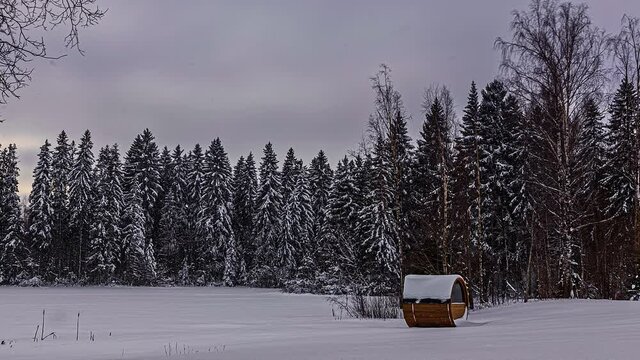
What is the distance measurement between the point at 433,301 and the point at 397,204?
34.3 ft

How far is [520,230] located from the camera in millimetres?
33156

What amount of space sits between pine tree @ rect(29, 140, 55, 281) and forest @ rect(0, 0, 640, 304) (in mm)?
168

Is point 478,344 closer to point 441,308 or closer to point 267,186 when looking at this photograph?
point 441,308

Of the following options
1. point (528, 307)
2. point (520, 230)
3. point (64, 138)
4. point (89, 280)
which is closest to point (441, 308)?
point (528, 307)

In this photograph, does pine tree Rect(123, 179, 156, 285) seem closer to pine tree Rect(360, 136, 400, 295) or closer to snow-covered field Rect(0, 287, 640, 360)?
pine tree Rect(360, 136, 400, 295)

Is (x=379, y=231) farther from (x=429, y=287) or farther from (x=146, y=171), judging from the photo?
(x=146, y=171)

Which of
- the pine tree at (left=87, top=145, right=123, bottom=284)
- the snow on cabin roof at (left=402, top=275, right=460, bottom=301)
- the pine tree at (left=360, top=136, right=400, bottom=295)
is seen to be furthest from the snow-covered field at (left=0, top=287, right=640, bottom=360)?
the pine tree at (left=87, top=145, right=123, bottom=284)

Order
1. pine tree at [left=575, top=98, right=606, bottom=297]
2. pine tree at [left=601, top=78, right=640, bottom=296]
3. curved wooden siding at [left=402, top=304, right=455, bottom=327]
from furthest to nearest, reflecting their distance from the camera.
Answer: pine tree at [left=601, top=78, right=640, bottom=296] < pine tree at [left=575, top=98, right=606, bottom=297] < curved wooden siding at [left=402, top=304, right=455, bottom=327]

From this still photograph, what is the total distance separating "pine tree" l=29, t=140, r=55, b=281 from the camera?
61.5 metres

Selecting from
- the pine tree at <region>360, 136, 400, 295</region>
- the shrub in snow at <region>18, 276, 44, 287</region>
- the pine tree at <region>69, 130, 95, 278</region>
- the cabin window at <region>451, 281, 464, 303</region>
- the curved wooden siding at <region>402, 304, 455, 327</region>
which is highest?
the pine tree at <region>69, 130, 95, 278</region>

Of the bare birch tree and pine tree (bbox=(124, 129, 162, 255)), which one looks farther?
pine tree (bbox=(124, 129, 162, 255))

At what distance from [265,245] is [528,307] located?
160 feet

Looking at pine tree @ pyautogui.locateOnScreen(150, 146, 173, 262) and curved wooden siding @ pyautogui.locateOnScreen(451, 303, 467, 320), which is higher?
pine tree @ pyautogui.locateOnScreen(150, 146, 173, 262)

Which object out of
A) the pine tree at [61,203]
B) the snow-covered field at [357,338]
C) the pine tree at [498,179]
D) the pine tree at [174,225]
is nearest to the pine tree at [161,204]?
the pine tree at [174,225]
